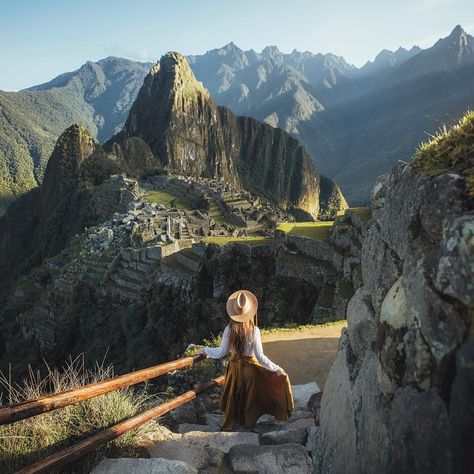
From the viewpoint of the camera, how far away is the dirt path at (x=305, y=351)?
934 cm

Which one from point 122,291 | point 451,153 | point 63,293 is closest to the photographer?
point 451,153

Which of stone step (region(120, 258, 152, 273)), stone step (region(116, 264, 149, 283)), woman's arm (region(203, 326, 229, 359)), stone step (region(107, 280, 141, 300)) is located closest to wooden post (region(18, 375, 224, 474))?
woman's arm (region(203, 326, 229, 359))

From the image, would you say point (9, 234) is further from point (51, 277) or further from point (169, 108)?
point (51, 277)

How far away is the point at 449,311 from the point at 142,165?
12429cm

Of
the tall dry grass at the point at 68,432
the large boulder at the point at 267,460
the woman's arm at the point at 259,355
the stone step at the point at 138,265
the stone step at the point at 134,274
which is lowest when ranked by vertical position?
the stone step at the point at 134,274

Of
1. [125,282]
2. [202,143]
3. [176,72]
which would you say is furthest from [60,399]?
[176,72]

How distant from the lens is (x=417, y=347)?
7.83 ft

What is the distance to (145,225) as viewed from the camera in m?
38.8

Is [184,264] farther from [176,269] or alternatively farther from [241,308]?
[241,308]

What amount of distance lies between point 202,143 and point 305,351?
6481 inches

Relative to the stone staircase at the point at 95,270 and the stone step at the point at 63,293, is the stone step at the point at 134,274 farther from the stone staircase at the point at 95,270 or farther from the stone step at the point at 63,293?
the stone step at the point at 63,293

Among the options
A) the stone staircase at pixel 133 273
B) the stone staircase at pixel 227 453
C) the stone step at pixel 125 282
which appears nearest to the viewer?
the stone staircase at pixel 227 453

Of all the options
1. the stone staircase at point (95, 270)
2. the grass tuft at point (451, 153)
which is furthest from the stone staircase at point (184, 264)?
the grass tuft at point (451, 153)

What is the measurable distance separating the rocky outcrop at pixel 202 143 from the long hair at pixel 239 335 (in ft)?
397
